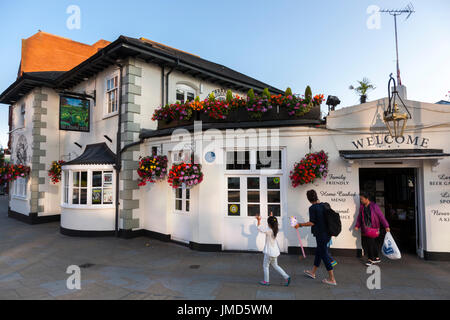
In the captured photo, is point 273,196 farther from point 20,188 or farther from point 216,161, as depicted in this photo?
point 20,188

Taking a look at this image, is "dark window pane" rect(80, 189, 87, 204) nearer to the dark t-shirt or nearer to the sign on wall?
the sign on wall

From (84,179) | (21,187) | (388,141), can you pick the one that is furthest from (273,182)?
(21,187)

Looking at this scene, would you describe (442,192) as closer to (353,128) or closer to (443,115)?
(443,115)

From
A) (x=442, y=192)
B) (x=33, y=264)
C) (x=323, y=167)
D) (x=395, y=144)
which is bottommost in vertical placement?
(x=33, y=264)

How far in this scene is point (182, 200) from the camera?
792 centimetres

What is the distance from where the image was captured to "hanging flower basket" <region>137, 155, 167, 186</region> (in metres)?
7.94

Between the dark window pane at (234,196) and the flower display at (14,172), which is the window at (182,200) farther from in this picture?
the flower display at (14,172)

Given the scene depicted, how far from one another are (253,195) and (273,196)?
0.52 m

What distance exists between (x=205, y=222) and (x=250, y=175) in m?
1.75

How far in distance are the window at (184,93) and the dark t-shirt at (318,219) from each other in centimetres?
745

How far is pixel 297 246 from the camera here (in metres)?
6.61

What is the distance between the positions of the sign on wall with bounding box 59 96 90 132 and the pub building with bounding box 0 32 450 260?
0.13 ft

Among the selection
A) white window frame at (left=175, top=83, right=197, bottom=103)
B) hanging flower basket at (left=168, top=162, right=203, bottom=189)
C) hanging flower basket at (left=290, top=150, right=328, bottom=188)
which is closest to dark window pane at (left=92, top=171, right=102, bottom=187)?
hanging flower basket at (left=168, top=162, right=203, bottom=189)
